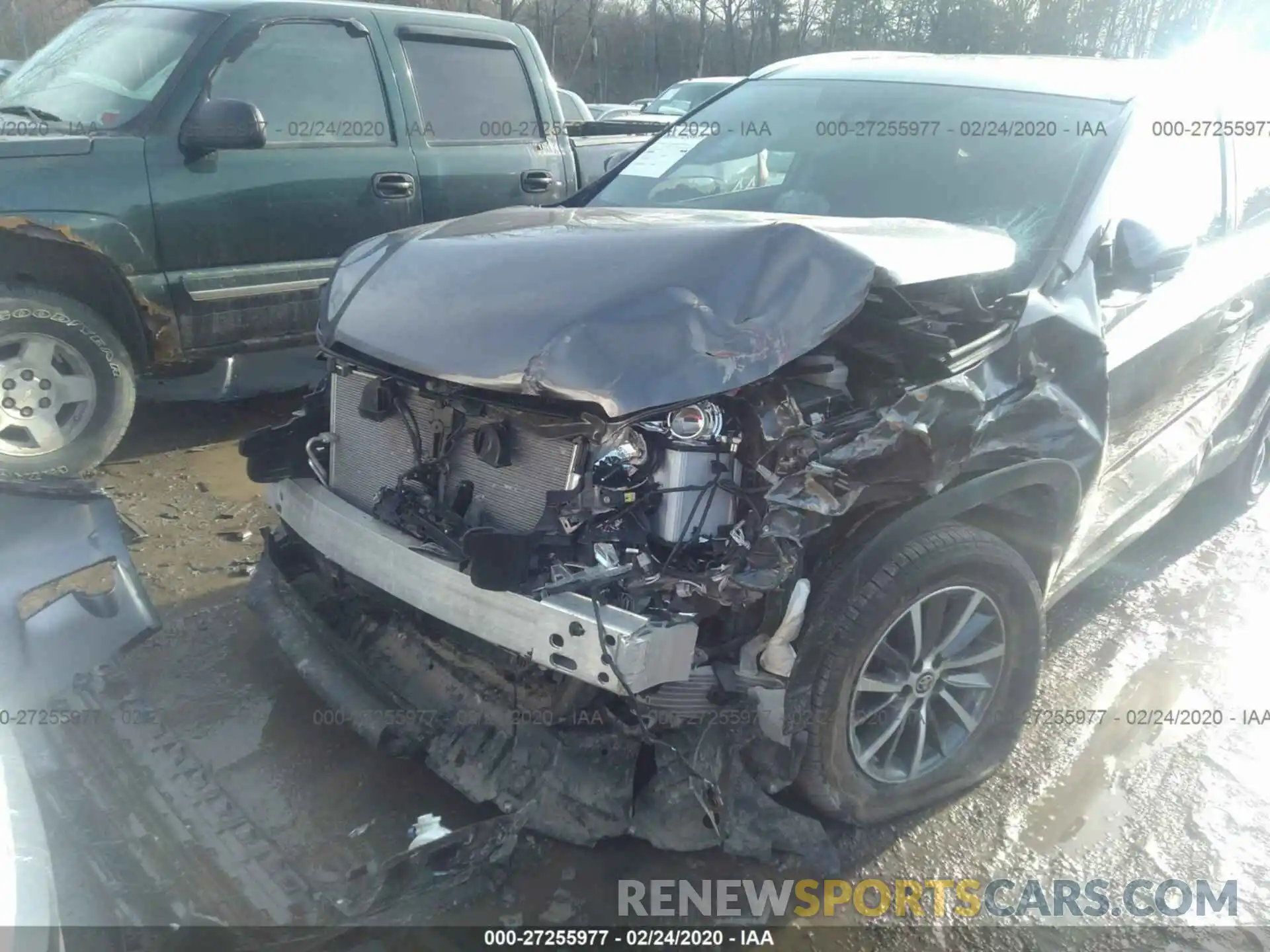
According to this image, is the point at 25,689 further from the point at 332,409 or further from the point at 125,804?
the point at 332,409

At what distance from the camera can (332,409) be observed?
2.96m

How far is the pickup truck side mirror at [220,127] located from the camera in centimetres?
445

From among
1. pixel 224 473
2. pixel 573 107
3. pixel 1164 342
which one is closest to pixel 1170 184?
pixel 1164 342

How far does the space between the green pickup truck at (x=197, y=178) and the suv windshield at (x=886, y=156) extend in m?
1.20

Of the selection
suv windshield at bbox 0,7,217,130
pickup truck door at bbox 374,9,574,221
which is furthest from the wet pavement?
pickup truck door at bbox 374,9,574,221

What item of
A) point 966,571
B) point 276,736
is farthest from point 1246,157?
point 276,736

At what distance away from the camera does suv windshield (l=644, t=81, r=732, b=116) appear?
1545cm

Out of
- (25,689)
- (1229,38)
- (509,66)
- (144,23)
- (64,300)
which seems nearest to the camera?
(25,689)

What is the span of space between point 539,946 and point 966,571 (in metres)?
1.50

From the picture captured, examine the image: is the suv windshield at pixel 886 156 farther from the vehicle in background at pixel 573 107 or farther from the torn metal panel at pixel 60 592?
the vehicle in background at pixel 573 107

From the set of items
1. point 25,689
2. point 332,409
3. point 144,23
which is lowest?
point 25,689

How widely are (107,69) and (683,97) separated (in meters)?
12.5

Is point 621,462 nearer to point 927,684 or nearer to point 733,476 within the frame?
point 733,476

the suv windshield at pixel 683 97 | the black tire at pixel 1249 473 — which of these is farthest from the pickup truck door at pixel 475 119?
the suv windshield at pixel 683 97
